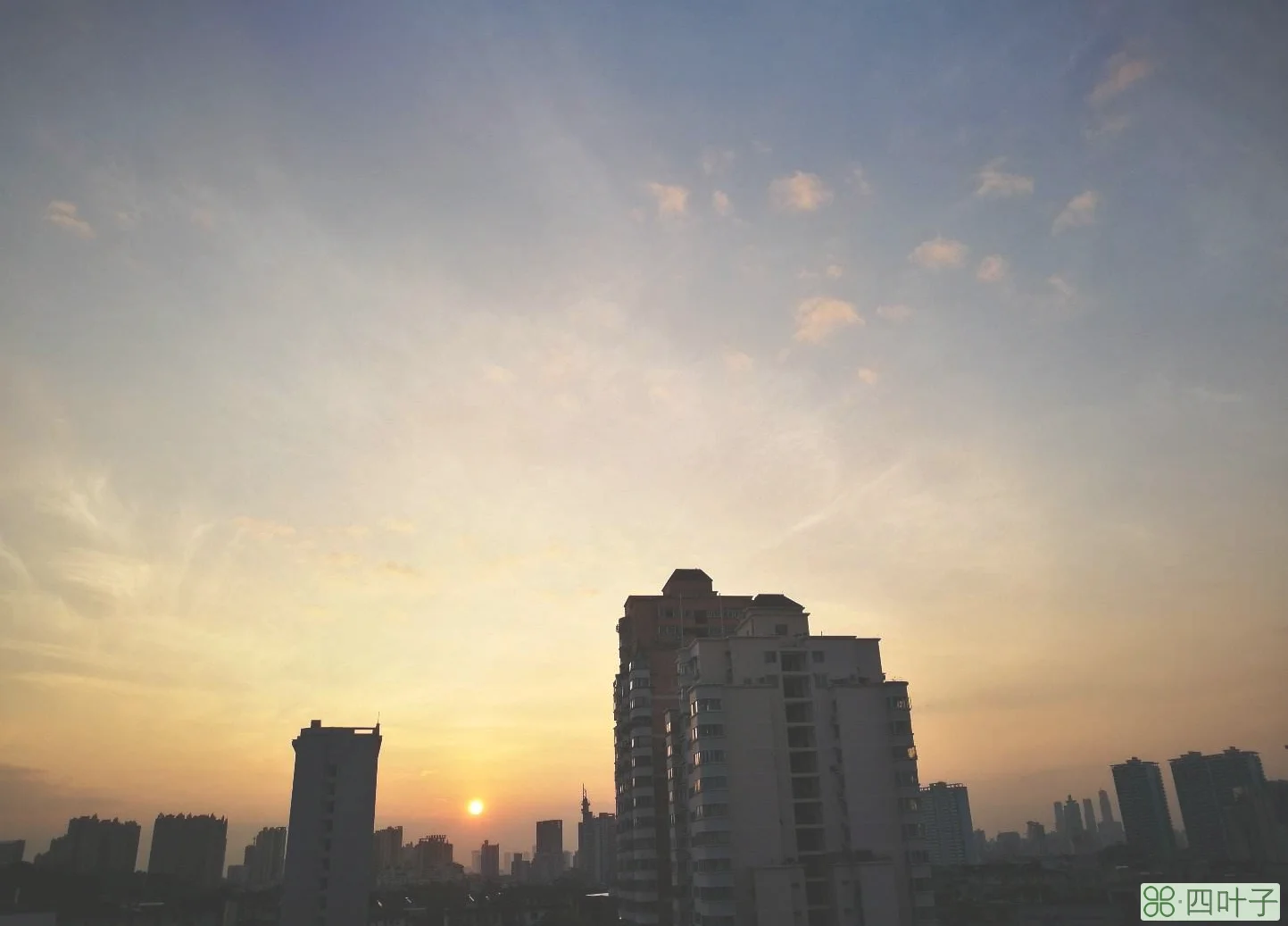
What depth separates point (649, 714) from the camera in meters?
85.5

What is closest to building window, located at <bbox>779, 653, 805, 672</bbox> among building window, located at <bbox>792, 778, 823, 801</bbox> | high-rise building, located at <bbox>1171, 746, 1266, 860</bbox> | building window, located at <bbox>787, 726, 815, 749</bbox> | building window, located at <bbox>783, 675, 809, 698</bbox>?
building window, located at <bbox>783, 675, 809, 698</bbox>

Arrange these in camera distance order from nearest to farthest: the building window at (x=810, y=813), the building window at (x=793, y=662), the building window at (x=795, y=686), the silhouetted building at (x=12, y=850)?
the building window at (x=810, y=813), the building window at (x=795, y=686), the building window at (x=793, y=662), the silhouetted building at (x=12, y=850)

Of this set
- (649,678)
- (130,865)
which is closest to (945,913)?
(649,678)

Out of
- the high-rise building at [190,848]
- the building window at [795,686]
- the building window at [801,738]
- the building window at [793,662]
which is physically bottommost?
the high-rise building at [190,848]

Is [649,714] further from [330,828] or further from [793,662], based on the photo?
[330,828]

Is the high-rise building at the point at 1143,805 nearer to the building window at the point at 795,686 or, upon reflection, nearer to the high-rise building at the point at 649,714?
the high-rise building at the point at 649,714

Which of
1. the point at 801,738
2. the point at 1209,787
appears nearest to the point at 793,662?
the point at 801,738

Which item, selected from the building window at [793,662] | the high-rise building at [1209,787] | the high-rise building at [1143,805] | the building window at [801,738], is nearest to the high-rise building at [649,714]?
the building window at [793,662]

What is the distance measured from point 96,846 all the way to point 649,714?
5908 inches

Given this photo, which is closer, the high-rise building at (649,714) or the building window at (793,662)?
the building window at (793,662)

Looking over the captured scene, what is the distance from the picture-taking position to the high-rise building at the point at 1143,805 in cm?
18162

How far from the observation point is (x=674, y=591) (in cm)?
9625

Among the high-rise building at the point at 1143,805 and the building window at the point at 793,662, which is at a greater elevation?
the building window at the point at 793,662

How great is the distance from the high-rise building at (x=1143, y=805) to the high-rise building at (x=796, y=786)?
15175cm
